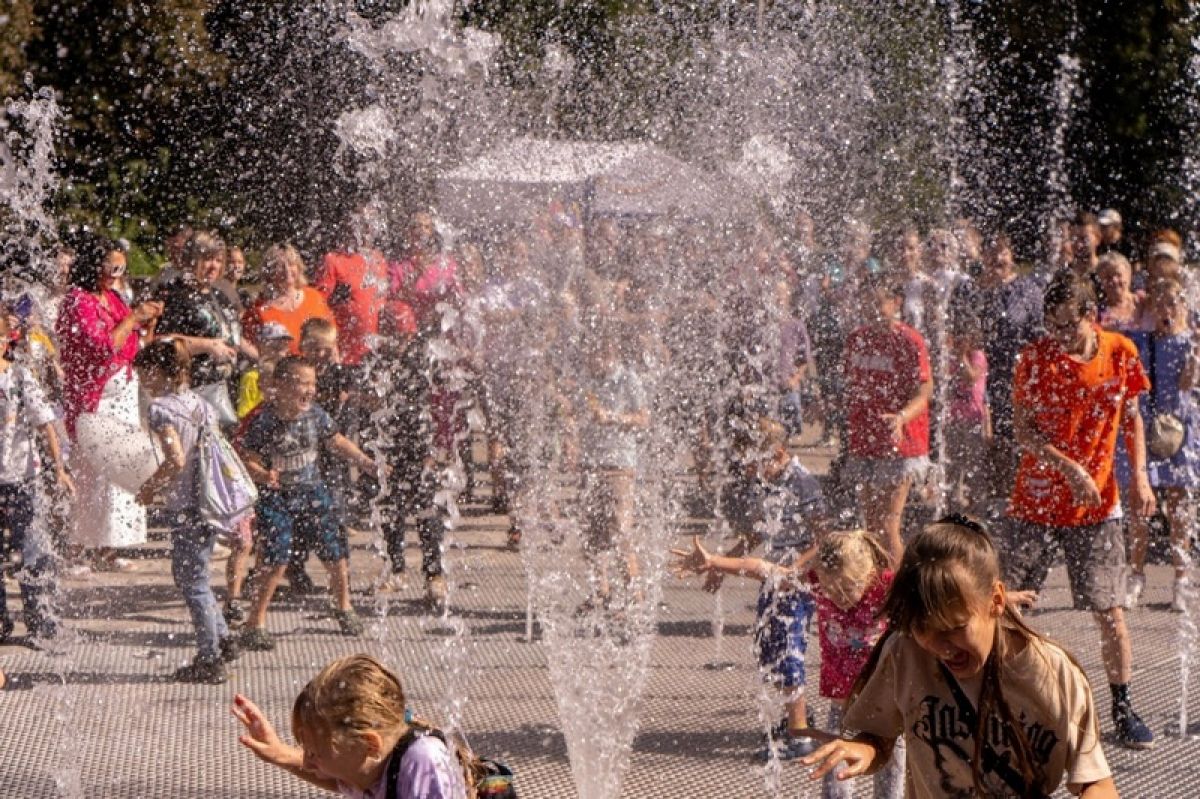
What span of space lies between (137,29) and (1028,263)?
1168 centimetres

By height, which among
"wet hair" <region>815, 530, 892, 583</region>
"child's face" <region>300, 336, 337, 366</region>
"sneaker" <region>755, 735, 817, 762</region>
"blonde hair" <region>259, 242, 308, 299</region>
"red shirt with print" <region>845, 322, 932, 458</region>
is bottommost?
"sneaker" <region>755, 735, 817, 762</region>

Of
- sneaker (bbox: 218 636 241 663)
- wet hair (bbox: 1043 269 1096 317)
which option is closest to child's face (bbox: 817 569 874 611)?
wet hair (bbox: 1043 269 1096 317)

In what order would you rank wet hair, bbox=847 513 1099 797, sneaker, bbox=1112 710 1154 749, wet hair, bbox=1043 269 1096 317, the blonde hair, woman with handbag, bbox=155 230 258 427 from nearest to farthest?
wet hair, bbox=847 513 1099 797
sneaker, bbox=1112 710 1154 749
wet hair, bbox=1043 269 1096 317
woman with handbag, bbox=155 230 258 427
the blonde hair

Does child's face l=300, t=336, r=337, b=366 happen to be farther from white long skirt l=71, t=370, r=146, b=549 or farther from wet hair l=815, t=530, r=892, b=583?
wet hair l=815, t=530, r=892, b=583

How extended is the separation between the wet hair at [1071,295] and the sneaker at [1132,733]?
1357 millimetres

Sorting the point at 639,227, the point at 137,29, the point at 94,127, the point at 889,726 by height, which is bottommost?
the point at 889,726

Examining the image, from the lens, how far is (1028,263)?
72.1 ft

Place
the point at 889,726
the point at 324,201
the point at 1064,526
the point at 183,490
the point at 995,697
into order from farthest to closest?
the point at 324,201, the point at 183,490, the point at 1064,526, the point at 889,726, the point at 995,697

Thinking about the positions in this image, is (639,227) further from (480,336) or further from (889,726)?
(889,726)

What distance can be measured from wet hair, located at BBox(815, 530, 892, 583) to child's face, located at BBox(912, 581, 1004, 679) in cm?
139

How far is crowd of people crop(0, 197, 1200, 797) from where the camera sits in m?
4.30

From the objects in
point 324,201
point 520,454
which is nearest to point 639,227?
point 520,454

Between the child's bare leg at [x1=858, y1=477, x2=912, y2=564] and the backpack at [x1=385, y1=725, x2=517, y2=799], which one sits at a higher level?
the child's bare leg at [x1=858, y1=477, x2=912, y2=564]

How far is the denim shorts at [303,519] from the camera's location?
686 centimetres
